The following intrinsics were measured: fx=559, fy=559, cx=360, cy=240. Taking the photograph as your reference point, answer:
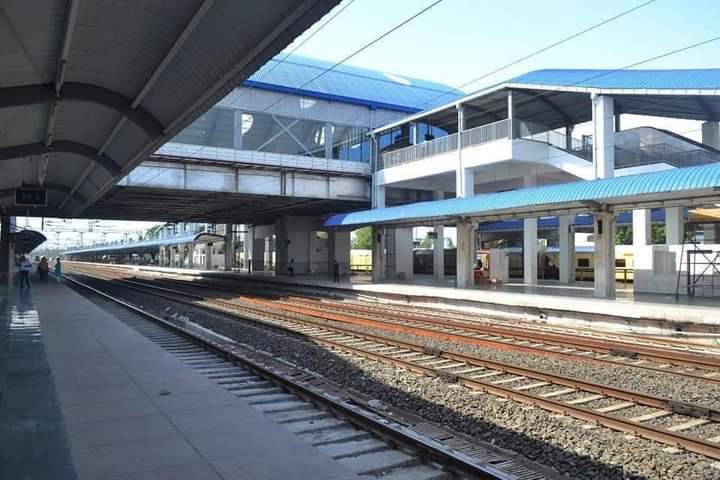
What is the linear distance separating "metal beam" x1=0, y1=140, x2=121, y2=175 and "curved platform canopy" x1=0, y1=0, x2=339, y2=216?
327 millimetres

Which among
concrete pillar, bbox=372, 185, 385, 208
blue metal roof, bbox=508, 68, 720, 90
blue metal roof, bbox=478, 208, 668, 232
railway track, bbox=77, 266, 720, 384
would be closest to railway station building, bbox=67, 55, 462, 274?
concrete pillar, bbox=372, 185, 385, 208

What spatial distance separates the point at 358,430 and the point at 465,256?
21.8m

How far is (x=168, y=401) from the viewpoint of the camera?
695 cm

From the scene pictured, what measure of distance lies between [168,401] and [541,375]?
5807 mm

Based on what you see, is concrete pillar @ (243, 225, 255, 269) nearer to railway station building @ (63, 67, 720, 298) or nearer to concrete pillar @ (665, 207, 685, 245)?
railway station building @ (63, 67, 720, 298)

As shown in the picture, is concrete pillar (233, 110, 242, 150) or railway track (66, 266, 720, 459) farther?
concrete pillar (233, 110, 242, 150)

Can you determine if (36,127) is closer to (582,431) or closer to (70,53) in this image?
(70,53)

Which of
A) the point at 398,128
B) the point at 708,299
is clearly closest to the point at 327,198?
the point at 398,128

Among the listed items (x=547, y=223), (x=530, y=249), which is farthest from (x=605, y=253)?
(x=547, y=223)

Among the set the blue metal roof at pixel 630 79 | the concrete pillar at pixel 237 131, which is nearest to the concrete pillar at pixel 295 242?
the concrete pillar at pixel 237 131

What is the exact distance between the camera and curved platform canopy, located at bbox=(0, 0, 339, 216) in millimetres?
7020

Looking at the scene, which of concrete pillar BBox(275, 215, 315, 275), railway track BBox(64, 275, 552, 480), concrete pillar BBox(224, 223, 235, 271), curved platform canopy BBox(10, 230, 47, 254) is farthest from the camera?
concrete pillar BBox(224, 223, 235, 271)

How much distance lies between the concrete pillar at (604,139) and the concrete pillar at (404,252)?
1615 cm

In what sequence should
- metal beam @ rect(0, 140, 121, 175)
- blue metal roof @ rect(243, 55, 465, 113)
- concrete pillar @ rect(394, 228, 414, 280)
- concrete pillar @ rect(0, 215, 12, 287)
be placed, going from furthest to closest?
concrete pillar @ rect(0, 215, 12, 287) → concrete pillar @ rect(394, 228, 414, 280) → blue metal roof @ rect(243, 55, 465, 113) → metal beam @ rect(0, 140, 121, 175)
